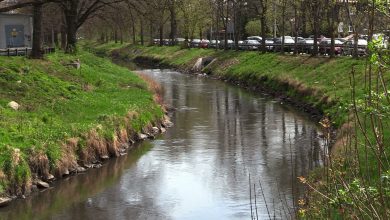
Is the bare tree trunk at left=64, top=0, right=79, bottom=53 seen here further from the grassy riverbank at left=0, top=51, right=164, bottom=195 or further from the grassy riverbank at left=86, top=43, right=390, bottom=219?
the grassy riverbank at left=86, top=43, right=390, bottom=219

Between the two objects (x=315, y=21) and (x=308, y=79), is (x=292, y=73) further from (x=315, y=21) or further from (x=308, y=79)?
(x=315, y=21)

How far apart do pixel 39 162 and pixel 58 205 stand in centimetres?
203

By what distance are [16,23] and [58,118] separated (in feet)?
106

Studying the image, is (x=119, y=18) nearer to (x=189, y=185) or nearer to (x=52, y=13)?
(x=52, y=13)

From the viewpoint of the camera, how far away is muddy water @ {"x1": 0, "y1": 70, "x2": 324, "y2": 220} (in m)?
16.0

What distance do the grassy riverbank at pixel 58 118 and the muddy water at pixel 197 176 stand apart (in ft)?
2.62

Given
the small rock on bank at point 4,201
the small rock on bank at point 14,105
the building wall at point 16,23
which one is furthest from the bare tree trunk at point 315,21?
the small rock on bank at point 4,201

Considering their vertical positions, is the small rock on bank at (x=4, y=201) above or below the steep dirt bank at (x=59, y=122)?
below

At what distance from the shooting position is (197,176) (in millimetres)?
19594

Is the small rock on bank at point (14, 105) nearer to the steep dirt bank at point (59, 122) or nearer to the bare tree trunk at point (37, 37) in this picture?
the steep dirt bank at point (59, 122)

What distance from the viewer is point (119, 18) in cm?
5556

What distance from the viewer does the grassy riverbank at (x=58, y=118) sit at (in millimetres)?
17891

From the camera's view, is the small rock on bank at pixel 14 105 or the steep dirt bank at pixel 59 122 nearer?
the steep dirt bank at pixel 59 122

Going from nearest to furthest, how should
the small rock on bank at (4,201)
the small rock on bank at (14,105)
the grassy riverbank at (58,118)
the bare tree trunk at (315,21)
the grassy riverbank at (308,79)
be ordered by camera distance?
the small rock on bank at (4,201) < the grassy riverbank at (308,79) < the grassy riverbank at (58,118) < the small rock on bank at (14,105) < the bare tree trunk at (315,21)
